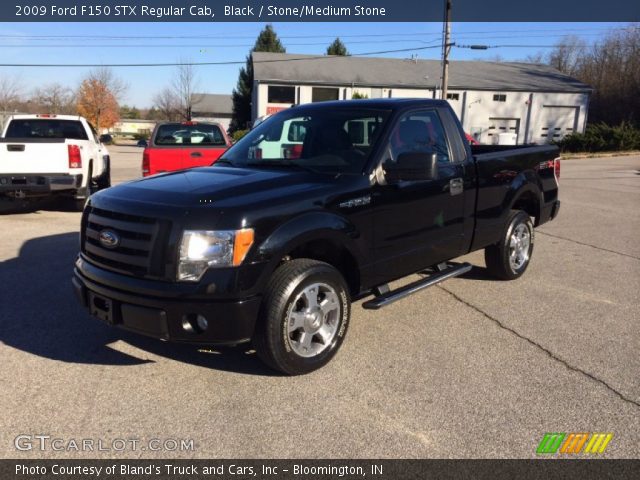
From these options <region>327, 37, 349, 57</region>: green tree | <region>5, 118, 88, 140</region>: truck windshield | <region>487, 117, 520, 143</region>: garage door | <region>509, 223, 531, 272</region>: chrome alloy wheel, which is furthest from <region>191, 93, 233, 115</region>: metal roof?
<region>509, 223, 531, 272</region>: chrome alloy wheel

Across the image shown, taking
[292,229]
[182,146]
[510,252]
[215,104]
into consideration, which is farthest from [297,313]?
[215,104]

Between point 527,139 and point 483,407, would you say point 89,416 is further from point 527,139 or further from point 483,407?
point 527,139

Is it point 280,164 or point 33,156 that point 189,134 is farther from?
point 280,164

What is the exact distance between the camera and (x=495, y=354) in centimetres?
404

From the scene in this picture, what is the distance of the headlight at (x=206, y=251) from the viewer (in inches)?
126

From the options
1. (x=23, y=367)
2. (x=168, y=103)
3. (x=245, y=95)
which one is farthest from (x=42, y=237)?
(x=168, y=103)

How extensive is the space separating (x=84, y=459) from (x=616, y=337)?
13.2ft

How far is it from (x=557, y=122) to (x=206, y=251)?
48.7m

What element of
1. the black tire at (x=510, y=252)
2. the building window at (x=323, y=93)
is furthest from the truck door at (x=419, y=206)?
the building window at (x=323, y=93)

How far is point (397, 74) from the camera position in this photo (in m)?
44.6

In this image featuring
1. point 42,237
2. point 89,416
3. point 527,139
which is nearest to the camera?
point 89,416

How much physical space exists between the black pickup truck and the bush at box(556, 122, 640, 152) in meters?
33.9

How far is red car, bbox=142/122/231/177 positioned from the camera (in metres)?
10.3

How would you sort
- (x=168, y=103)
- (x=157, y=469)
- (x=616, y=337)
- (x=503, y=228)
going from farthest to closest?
1. (x=168, y=103)
2. (x=503, y=228)
3. (x=616, y=337)
4. (x=157, y=469)
